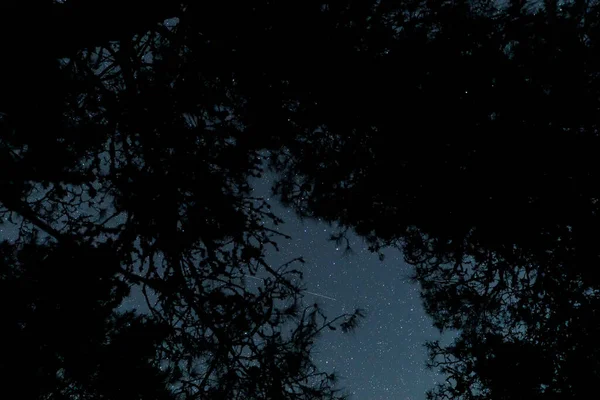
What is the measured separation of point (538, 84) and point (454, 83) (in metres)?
0.69

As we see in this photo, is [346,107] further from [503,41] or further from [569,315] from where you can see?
[569,315]

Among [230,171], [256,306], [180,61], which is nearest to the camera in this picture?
[256,306]

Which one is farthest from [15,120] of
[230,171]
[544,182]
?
[544,182]

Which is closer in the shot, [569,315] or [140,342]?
[140,342]

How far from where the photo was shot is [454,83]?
4086 millimetres

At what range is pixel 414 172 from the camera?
438 cm

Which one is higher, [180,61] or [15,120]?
[180,61]

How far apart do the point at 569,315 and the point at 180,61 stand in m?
3.83

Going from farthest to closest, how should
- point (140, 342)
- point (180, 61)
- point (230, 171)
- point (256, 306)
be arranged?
point (230, 171) < point (180, 61) < point (256, 306) < point (140, 342)

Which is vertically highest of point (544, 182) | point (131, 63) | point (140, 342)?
point (544, 182)

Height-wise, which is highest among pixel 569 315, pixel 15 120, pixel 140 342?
pixel 569 315

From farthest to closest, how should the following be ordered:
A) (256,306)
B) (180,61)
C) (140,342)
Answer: (180,61), (256,306), (140,342)

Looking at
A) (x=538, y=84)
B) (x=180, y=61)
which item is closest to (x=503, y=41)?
(x=538, y=84)

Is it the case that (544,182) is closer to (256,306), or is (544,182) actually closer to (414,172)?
(414,172)
